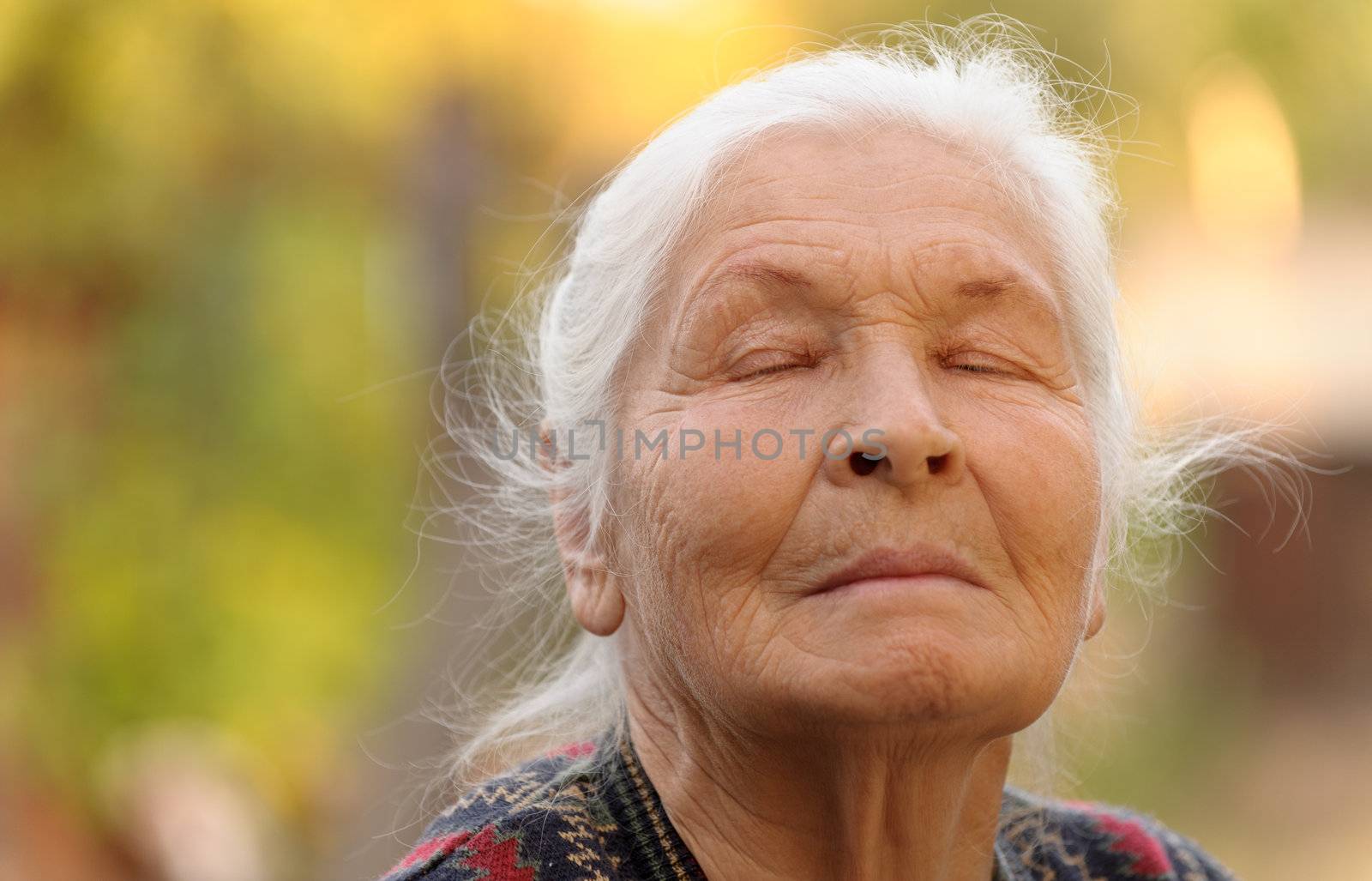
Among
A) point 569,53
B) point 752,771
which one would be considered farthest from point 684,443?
point 569,53

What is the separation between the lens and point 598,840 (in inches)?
82.4

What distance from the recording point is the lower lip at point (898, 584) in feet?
5.96

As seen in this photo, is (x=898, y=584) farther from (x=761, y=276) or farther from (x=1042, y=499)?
Answer: (x=761, y=276)

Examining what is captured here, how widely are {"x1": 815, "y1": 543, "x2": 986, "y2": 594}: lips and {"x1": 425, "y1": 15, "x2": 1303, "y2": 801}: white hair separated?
19.3 inches

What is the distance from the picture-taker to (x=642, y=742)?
2277 mm

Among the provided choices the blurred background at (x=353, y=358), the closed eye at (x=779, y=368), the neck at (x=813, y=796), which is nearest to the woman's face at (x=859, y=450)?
the closed eye at (x=779, y=368)

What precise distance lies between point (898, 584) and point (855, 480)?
0.55 ft

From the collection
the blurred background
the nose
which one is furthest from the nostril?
the blurred background

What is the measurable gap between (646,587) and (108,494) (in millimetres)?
9059

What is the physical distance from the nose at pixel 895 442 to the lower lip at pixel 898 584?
0.14 meters

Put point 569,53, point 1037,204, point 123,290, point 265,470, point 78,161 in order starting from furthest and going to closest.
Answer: point 265,470 < point 123,290 < point 78,161 < point 569,53 < point 1037,204

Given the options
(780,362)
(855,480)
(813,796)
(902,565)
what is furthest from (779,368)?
(813,796)

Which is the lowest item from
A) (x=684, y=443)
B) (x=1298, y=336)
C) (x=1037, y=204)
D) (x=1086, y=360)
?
(x=684, y=443)

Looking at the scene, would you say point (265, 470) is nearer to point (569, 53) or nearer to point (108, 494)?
point (108, 494)
